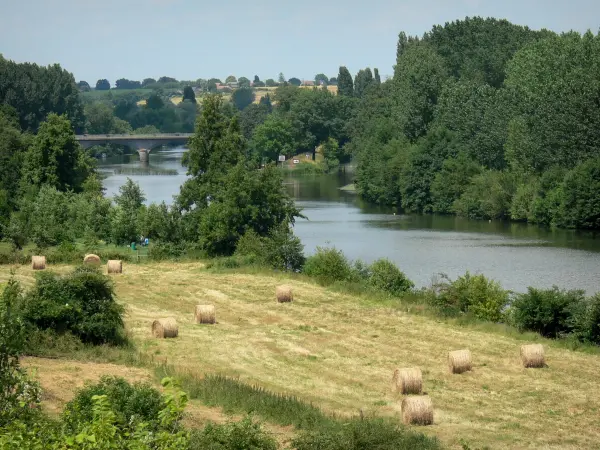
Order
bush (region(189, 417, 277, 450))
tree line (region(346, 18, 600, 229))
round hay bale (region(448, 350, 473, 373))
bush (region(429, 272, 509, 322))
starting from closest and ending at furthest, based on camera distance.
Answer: bush (region(189, 417, 277, 450)) → round hay bale (region(448, 350, 473, 373)) → bush (region(429, 272, 509, 322)) → tree line (region(346, 18, 600, 229))

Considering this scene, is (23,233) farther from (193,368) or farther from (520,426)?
(520,426)

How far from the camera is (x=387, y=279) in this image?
144ft

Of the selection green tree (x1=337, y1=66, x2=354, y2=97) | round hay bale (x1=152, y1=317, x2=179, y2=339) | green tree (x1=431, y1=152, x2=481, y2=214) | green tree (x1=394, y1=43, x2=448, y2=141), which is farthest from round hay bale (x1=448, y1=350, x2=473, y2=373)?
green tree (x1=337, y1=66, x2=354, y2=97)

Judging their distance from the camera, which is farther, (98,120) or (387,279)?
(98,120)

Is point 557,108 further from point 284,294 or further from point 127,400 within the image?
point 127,400

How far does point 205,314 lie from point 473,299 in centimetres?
1005

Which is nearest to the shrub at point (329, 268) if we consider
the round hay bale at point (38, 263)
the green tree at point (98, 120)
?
the round hay bale at point (38, 263)

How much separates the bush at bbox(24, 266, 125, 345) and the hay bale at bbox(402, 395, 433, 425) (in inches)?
403

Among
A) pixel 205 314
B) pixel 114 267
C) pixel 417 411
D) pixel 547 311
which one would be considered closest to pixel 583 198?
pixel 114 267

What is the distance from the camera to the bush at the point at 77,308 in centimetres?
2973

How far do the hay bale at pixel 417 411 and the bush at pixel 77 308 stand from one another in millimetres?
10247

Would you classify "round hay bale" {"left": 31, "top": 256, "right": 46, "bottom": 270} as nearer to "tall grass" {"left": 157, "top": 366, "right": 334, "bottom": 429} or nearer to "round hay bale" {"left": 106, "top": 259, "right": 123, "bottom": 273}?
"round hay bale" {"left": 106, "top": 259, "right": 123, "bottom": 273}

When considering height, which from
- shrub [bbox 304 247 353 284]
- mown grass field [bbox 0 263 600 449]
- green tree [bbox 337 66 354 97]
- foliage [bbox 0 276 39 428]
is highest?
green tree [bbox 337 66 354 97]

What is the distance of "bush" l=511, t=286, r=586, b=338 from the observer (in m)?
36.1
